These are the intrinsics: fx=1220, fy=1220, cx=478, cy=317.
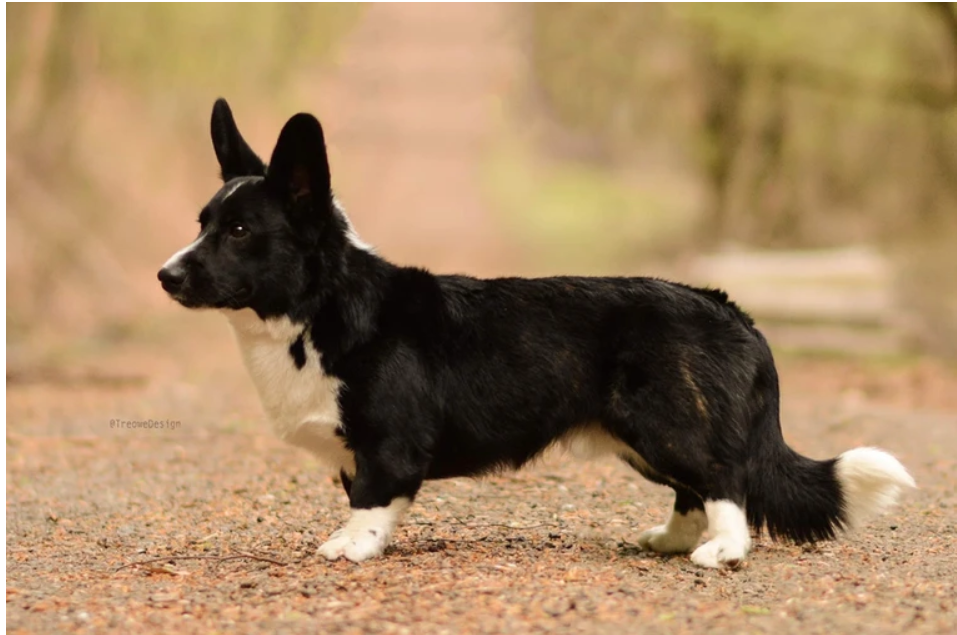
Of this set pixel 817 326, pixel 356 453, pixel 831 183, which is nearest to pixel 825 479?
pixel 356 453

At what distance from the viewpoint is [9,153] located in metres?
14.4

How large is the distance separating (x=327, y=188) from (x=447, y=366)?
0.83 m

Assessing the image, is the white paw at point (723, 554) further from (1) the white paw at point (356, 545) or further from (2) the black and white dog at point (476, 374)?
(1) the white paw at point (356, 545)

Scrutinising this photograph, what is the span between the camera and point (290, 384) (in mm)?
4703

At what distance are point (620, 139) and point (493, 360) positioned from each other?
18.6m

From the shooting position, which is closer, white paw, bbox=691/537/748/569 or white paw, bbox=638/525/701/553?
white paw, bbox=691/537/748/569

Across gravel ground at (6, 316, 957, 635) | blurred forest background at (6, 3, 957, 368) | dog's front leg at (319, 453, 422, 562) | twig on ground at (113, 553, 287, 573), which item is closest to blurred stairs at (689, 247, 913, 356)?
blurred forest background at (6, 3, 957, 368)

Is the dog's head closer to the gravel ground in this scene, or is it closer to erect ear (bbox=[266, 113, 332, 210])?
erect ear (bbox=[266, 113, 332, 210])

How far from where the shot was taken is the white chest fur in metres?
4.68

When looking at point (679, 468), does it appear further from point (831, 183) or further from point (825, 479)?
point (831, 183)

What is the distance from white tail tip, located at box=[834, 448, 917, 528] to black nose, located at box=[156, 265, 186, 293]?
2641mm

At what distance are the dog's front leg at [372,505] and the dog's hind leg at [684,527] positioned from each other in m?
1.05

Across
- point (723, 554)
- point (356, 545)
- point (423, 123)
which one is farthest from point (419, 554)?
point (423, 123)

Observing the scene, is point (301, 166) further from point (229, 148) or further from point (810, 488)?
Result: point (810, 488)
